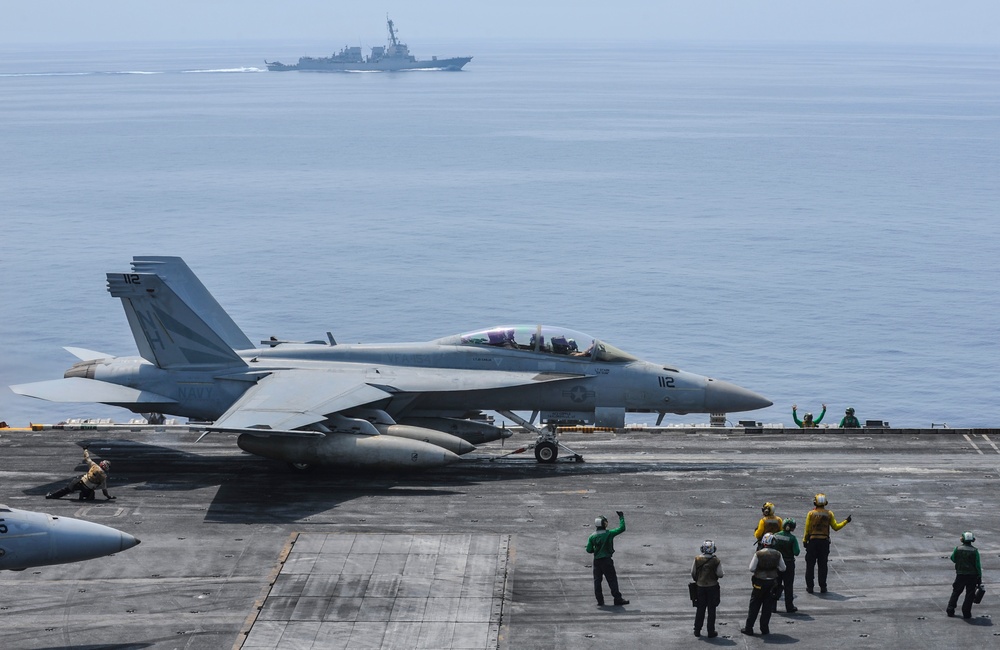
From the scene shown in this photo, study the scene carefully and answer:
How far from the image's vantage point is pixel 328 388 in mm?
28547

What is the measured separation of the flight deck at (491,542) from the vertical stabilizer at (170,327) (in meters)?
2.50

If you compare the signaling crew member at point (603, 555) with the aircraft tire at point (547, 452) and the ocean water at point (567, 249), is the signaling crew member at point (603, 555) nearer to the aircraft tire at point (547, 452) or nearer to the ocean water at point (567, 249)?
the aircraft tire at point (547, 452)

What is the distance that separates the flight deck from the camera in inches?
731

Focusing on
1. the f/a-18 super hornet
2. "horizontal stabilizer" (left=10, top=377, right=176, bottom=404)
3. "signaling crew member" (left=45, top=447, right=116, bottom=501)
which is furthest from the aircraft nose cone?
"signaling crew member" (left=45, top=447, right=116, bottom=501)

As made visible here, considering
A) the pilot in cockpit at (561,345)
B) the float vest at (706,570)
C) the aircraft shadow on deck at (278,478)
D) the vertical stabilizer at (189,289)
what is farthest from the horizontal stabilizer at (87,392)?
the float vest at (706,570)

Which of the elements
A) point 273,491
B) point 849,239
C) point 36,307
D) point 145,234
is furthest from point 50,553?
point 849,239

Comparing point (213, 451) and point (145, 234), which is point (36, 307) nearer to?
point (145, 234)

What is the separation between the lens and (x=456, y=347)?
99.1 ft

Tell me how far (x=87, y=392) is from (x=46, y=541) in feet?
40.1

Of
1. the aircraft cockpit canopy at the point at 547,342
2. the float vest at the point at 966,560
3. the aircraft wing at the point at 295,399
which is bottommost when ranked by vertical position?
the aircraft wing at the point at 295,399

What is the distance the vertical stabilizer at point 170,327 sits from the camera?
29.9 meters

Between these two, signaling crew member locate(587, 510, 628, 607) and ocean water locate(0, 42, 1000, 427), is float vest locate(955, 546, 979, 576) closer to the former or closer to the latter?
signaling crew member locate(587, 510, 628, 607)

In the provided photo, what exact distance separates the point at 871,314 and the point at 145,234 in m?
58.1

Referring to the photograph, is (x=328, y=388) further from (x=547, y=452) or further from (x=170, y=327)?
(x=547, y=452)
